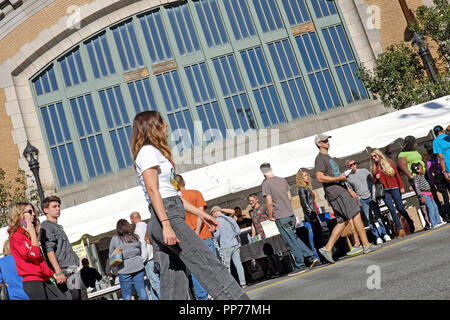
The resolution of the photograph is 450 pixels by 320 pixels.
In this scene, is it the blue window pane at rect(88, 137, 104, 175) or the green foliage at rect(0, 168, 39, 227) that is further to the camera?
the blue window pane at rect(88, 137, 104, 175)

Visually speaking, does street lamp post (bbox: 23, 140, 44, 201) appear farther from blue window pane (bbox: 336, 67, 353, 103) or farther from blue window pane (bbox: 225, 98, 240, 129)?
blue window pane (bbox: 336, 67, 353, 103)

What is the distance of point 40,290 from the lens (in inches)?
202

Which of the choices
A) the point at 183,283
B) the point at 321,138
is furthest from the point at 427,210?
the point at 183,283

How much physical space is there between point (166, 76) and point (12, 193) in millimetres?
7278

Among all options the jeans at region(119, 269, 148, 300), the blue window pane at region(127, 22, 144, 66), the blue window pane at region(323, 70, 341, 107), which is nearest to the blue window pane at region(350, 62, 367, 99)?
the blue window pane at region(323, 70, 341, 107)

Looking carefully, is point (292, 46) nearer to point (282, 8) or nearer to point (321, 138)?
point (282, 8)

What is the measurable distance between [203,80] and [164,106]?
1.88 metres

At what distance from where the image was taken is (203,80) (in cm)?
1998

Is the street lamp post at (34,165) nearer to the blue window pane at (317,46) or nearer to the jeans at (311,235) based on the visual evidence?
the jeans at (311,235)

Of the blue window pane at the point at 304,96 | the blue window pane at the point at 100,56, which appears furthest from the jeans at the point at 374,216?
the blue window pane at the point at 100,56

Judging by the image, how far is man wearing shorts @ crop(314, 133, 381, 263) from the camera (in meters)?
7.89

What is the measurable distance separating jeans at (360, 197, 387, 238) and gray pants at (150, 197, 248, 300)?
634cm

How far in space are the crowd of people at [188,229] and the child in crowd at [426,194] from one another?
20 mm

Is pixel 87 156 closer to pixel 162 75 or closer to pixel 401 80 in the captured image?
pixel 162 75
